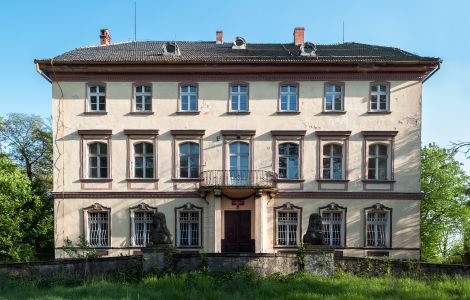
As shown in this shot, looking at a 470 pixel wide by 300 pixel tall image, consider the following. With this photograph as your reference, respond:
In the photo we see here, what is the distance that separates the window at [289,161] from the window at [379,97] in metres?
4.13

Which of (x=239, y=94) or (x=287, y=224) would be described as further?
(x=239, y=94)

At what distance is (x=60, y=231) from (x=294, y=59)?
1343 cm

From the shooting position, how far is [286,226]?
67.4 ft

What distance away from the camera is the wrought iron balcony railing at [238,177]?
2012 cm

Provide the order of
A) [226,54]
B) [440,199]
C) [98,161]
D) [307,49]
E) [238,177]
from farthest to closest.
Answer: [440,199]
[226,54]
[307,49]
[98,161]
[238,177]

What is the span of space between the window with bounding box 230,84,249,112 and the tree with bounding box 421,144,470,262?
45.0ft

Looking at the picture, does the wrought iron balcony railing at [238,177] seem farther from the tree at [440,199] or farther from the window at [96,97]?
the tree at [440,199]

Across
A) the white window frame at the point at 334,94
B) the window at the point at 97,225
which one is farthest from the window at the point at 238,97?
the window at the point at 97,225

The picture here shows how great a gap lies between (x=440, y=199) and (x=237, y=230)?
1423cm

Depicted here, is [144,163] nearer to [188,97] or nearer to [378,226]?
[188,97]

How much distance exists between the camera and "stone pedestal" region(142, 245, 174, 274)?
44.9ft

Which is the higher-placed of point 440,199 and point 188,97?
point 188,97

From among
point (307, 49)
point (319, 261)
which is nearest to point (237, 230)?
point (319, 261)

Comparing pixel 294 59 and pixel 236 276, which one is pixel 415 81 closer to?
pixel 294 59
